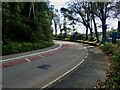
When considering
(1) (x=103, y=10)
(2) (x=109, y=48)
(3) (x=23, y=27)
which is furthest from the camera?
(1) (x=103, y=10)

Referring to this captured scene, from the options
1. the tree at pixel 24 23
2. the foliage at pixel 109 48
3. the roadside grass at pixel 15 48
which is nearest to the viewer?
the roadside grass at pixel 15 48

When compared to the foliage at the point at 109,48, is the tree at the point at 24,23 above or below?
above

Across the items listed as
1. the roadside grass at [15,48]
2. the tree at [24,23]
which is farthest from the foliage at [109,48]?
the tree at [24,23]

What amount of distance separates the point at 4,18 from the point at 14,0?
6.13m

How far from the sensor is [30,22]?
4225cm

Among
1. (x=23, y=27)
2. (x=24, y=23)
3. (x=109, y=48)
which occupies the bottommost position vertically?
(x=109, y=48)

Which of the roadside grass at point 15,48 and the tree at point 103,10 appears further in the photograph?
the tree at point 103,10

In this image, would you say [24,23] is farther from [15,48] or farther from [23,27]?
[15,48]

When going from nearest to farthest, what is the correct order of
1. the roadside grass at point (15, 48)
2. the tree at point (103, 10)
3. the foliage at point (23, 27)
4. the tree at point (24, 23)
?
the roadside grass at point (15, 48) < the foliage at point (23, 27) < the tree at point (24, 23) < the tree at point (103, 10)

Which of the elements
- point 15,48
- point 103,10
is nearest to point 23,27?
point 15,48

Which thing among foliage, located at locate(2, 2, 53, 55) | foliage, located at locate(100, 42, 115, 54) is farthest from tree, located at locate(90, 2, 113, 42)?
foliage, located at locate(100, 42, 115, 54)

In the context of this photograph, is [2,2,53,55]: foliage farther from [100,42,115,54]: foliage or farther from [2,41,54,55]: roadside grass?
[100,42,115,54]: foliage

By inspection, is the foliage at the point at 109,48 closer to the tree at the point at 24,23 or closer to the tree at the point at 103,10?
the tree at the point at 24,23

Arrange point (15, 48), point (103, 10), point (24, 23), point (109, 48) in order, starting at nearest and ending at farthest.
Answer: point (15, 48), point (109, 48), point (24, 23), point (103, 10)
